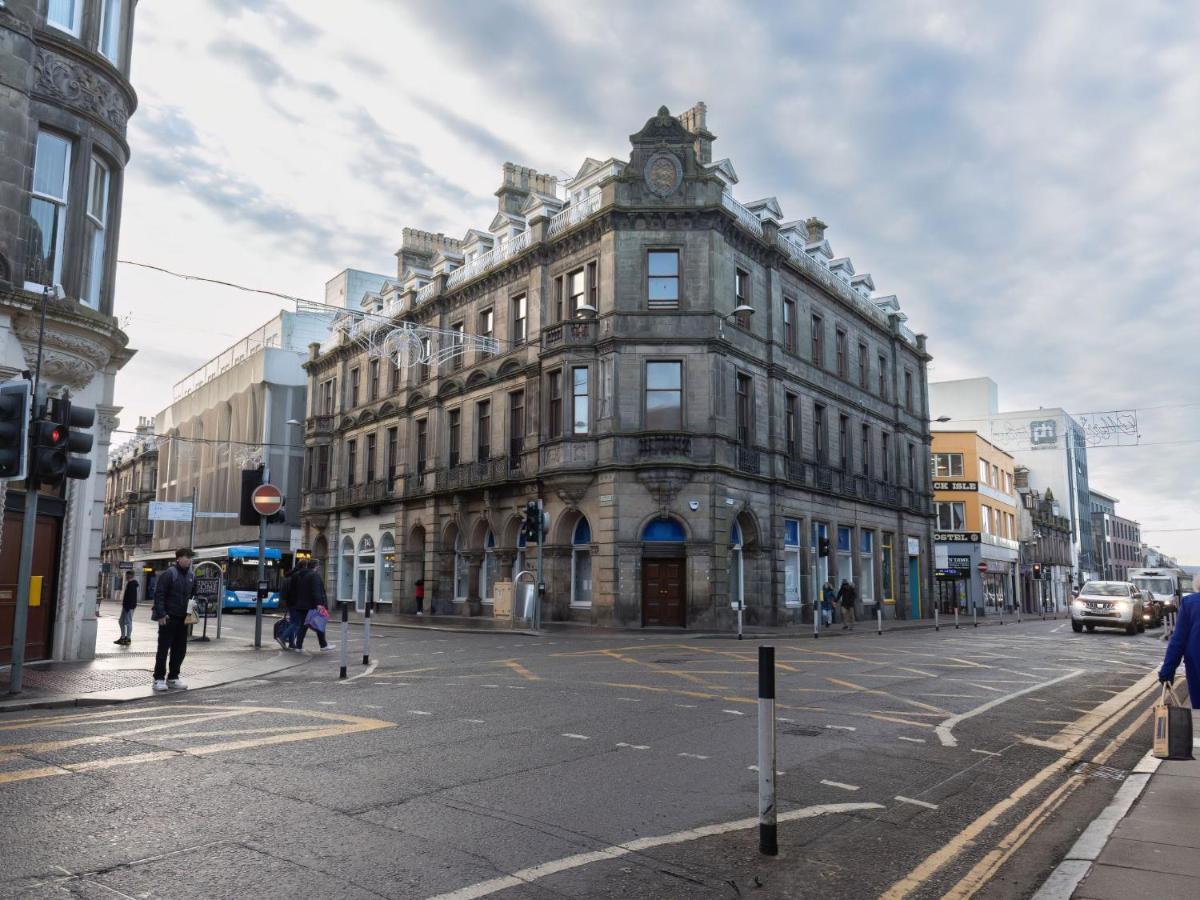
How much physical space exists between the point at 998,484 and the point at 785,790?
6326cm

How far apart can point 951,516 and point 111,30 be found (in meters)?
53.3

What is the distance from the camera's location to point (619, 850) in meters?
5.00

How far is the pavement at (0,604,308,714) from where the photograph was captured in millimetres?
10547

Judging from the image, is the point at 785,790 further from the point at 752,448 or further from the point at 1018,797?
the point at 752,448

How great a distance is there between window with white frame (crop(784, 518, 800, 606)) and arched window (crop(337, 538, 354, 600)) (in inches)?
922

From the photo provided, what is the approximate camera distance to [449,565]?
127ft

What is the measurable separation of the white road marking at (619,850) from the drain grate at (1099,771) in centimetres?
253

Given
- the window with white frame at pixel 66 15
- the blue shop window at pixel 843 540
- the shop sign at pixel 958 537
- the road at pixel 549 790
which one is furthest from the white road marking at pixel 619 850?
the shop sign at pixel 958 537

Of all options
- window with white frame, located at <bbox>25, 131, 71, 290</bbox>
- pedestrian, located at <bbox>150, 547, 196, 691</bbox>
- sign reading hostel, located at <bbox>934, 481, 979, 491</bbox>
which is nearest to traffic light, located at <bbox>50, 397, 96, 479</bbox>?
pedestrian, located at <bbox>150, 547, 196, 691</bbox>

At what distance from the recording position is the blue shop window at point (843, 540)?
38.6 meters

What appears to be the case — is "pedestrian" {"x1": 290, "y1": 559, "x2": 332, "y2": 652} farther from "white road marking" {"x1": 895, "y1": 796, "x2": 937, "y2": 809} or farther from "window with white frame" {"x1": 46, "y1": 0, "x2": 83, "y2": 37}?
"white road marking" {"x1": 895, "y1": 796, "x2": 937, "y2": 809}

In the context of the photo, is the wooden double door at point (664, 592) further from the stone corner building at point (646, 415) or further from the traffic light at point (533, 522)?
the traffic light at point (533, 522)

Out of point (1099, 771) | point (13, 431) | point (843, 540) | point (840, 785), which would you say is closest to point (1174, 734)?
point (1099, 771)

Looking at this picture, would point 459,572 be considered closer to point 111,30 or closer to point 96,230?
point 96,230
